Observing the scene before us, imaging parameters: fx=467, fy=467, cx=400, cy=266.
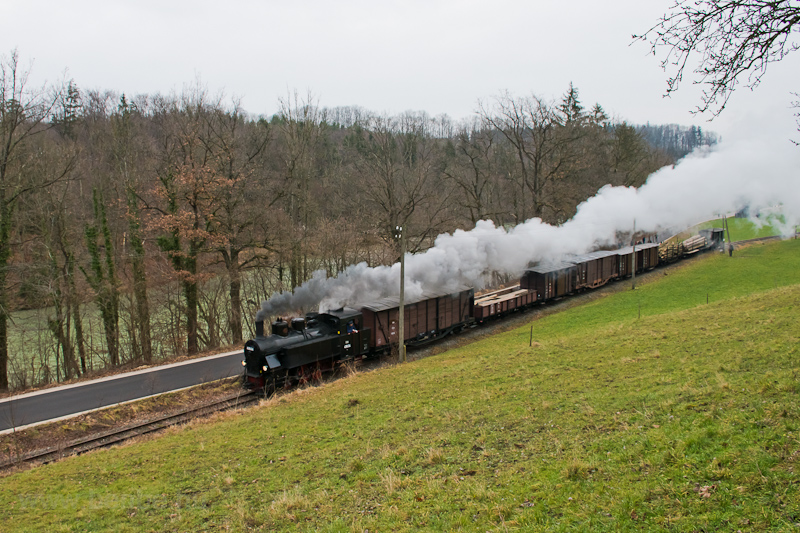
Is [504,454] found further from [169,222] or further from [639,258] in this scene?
[639,258]

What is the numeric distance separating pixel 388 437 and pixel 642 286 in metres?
29.2

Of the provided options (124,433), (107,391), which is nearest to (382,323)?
(124,433)

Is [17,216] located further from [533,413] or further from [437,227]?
[533,413]

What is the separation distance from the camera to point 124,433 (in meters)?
16.2

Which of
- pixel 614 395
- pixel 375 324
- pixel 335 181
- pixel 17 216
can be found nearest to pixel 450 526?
pixel 614 395

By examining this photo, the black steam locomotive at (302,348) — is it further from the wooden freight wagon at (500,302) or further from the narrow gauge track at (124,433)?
the wooden freight wagon at (500,302)

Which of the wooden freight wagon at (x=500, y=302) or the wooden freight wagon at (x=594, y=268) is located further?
the wooden freight wagon at (x=594, y=268)

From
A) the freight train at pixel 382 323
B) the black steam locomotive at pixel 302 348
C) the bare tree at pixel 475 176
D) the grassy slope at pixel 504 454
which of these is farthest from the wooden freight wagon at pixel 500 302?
the bare tree at pixel 475 176

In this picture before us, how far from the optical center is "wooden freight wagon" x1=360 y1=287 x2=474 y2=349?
878 inches

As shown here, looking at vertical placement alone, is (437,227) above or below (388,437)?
above

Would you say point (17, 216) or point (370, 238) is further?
point (370, 238)

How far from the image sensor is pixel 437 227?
38062 millimetres

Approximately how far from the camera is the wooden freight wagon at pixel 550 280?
30.3 meters

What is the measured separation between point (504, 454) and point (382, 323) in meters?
14.3
